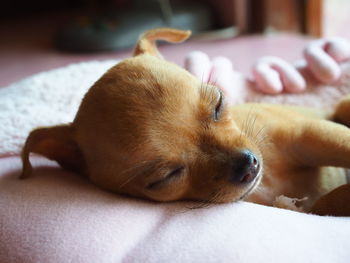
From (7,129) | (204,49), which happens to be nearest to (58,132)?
(7,129)

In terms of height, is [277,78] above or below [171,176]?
below

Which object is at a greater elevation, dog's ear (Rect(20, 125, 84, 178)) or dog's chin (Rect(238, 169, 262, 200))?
dog's ear (Rect(20, 125, 84, 178))

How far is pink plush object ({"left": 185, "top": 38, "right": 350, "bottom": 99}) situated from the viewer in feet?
8.35

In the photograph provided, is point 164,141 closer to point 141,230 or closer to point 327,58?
point 141,230

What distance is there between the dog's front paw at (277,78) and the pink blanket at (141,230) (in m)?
1.15

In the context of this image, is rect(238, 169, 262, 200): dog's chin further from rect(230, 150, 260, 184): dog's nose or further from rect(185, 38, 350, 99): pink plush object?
rect(185, 38, 350, 99): pink plush object

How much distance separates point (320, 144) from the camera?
6.11 feet

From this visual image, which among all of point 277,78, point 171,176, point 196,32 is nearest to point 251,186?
point 171,176

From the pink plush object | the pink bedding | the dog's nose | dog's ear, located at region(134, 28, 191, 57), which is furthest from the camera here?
the pink plush object

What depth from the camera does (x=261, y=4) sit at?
183 inches

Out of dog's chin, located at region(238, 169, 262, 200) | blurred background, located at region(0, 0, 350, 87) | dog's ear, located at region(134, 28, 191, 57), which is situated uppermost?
dog's ear, located at region(134, 28, 191, 57)

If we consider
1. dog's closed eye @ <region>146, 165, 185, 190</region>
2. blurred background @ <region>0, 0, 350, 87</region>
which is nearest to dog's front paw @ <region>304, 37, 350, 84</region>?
blurred background @ <region>0, 0, 350, 87</region>

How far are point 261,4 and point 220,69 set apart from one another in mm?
2310

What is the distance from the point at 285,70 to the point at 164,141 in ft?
4.19
